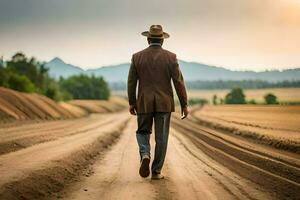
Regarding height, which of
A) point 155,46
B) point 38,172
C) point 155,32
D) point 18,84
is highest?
point 18,84

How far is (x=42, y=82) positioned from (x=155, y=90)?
104 metres

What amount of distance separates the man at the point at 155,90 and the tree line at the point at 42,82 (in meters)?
60.7

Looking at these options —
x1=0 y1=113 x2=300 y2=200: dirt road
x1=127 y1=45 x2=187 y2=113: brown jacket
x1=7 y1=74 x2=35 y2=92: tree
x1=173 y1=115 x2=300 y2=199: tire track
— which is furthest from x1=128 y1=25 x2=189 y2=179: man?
x1=7 y1=74 x2=35 y2=92: tree

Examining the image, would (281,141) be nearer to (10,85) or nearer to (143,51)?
(143,51)

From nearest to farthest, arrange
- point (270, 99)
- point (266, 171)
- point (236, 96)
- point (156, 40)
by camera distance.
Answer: point (156, 40), point (266, 171), point (270, 99), point (236, 96)

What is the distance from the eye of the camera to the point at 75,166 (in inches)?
476

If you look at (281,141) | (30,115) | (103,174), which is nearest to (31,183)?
(103,174)

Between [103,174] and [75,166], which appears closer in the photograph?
[103,174]

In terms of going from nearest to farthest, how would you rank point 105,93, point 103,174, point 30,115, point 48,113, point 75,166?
1. point 103,174
2. point 75,166
3. point 30,115
4. point 48,113
5. point 105,93

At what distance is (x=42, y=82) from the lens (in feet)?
368

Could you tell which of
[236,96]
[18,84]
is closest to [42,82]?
[18,84]

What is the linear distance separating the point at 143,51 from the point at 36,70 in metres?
103

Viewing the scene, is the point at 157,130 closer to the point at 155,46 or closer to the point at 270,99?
the point at 155,46

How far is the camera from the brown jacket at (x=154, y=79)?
10.1 meters
